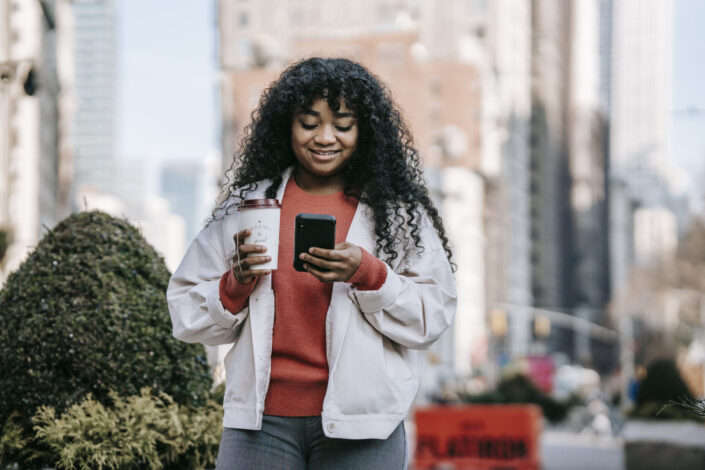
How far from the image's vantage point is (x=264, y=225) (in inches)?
126

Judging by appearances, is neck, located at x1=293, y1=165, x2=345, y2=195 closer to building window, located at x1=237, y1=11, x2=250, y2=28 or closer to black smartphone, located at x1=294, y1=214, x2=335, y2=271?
black smartphone, located at x1=294, y1=214, x2=335, y2=271

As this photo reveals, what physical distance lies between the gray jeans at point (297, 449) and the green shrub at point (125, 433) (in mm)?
1246

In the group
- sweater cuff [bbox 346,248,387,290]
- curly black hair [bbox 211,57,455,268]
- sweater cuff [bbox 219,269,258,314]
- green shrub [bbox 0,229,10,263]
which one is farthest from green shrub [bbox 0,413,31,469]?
green shrub [bbox 0,229,10,263]

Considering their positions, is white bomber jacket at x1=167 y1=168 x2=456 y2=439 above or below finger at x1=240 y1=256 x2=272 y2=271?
below

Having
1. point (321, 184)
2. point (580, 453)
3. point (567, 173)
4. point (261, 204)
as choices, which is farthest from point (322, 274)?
point (567, 173)

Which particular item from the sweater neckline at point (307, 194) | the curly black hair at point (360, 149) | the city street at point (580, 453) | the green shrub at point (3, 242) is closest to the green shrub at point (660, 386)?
the city street at point (580, 453)

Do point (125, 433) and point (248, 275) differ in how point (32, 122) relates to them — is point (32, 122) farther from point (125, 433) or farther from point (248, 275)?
point (248, 275)

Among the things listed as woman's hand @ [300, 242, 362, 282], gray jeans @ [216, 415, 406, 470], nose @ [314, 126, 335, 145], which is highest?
nose @ [314, 126, 335, 145]

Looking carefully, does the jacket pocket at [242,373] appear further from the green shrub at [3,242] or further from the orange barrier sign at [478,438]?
the green shrub at [3,242]

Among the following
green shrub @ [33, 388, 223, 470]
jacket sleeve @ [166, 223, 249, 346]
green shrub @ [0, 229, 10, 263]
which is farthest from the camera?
green shrub @ [0, 229, 10, 263]

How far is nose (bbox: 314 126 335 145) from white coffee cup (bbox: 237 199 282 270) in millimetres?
394

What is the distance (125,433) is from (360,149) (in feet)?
5.55

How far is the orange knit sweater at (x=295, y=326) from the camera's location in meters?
3.33

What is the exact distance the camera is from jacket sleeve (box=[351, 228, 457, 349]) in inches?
129
